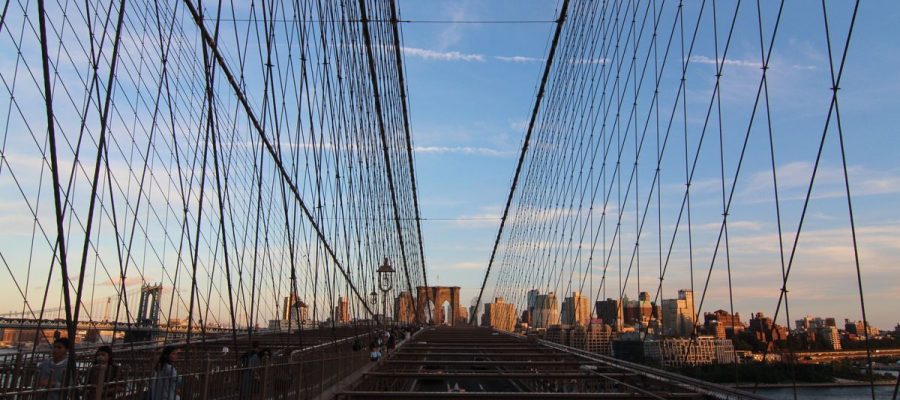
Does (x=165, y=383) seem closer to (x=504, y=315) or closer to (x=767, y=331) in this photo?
(x=767, y=331)

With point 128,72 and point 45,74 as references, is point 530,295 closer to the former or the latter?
point 128,72

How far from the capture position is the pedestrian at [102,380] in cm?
300

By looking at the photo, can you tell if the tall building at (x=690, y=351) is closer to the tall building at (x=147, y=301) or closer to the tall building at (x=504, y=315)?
the tall building at (x=147, y=301)

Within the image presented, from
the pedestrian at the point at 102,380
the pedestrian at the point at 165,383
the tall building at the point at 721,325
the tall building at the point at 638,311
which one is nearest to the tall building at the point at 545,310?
the tall building at the point at 638,311

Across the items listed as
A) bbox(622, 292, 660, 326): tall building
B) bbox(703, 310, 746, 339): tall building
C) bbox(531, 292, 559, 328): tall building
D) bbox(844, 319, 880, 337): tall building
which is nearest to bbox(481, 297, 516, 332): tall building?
bbox(531, 292, 559, 328): tall building

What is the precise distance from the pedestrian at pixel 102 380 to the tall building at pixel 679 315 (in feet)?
21.5

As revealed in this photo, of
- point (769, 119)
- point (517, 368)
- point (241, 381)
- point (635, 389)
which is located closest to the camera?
point (241, 381)

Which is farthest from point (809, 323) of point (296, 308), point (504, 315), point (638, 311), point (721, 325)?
point (504, 315)

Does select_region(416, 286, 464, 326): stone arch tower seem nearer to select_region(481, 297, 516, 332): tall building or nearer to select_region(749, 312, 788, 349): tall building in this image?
select_region(481, 297, 516, 332): tall building

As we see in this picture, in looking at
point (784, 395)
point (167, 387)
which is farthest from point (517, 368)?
point (167, 387)

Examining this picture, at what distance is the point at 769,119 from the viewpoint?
5.43 meters

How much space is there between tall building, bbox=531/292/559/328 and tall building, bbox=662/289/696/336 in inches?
575

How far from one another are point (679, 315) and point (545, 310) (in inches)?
706

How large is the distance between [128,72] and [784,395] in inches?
302
